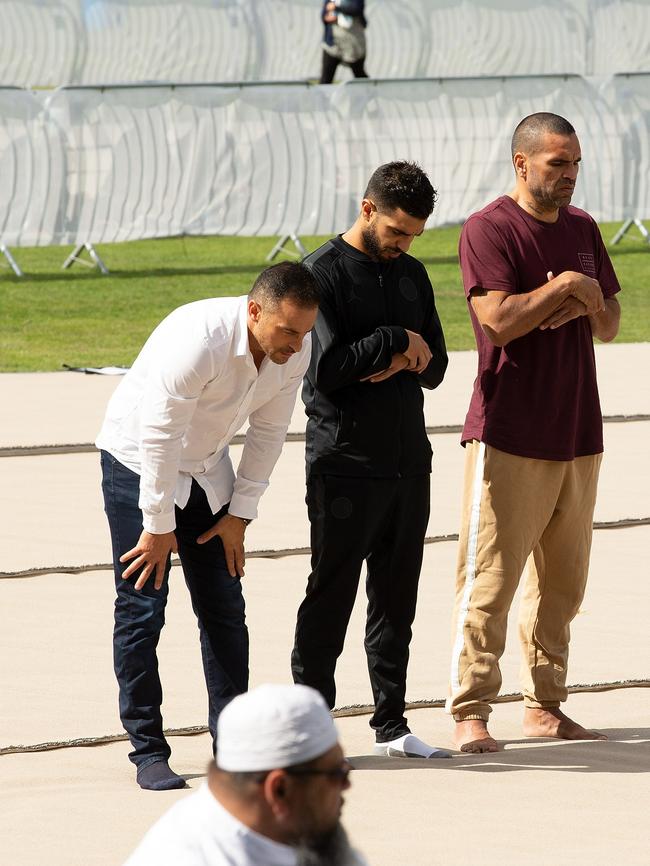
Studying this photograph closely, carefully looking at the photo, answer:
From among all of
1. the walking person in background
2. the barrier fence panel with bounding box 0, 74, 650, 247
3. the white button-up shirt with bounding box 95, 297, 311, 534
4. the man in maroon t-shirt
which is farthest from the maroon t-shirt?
the walking person in background

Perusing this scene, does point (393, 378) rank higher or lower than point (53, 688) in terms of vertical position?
higher

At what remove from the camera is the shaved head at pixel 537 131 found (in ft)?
18.9

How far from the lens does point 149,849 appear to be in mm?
2676

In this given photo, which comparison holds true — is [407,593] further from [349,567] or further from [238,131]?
[238,131]

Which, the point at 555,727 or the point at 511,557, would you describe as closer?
the point at 511,557

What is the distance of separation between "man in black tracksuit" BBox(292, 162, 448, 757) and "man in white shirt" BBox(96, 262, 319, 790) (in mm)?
179

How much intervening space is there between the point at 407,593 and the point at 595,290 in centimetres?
109

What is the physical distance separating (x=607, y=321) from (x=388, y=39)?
2158 centimetres

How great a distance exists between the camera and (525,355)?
19.1 ft

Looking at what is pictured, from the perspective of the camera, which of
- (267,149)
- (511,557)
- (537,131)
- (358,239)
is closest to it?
(358,239)

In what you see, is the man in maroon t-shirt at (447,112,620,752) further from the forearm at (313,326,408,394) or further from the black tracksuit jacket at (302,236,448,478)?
the forearm at (313,326,408,394)

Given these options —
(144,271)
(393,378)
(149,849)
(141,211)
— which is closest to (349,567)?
(393,378)

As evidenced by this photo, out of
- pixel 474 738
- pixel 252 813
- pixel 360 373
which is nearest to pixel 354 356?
pixel 360 373

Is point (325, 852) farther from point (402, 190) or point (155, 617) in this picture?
point (402, 190)
